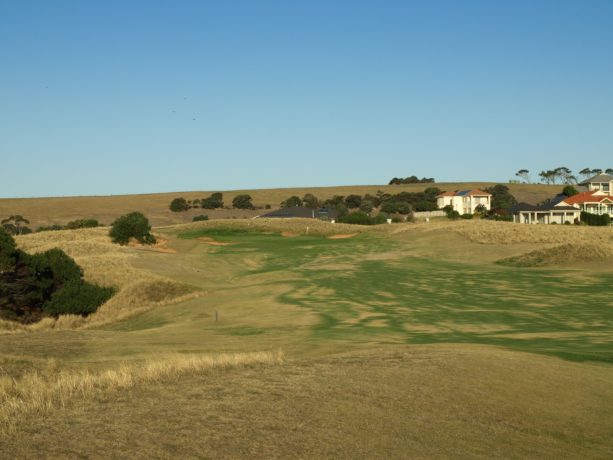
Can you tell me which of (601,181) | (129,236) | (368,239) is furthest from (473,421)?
(601,181)

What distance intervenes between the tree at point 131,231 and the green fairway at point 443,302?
1103 cm

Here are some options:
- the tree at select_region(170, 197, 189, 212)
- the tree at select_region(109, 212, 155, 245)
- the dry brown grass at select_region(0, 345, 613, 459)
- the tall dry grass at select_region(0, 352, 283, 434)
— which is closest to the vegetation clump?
the tall dry grass at select_region(0, 352, 283, 434)

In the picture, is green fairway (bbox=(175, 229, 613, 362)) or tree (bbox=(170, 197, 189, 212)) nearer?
green fairway (bbox=(175, 229, 613, 362))

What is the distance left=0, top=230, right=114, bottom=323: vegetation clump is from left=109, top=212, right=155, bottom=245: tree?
26465 mm

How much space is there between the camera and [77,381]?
Result: 542 inches

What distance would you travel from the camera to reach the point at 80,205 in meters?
168

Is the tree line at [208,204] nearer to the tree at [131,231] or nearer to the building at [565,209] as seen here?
the building at [565,209]

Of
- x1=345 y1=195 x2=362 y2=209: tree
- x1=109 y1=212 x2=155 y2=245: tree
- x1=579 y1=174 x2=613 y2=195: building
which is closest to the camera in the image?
x1=109 y1=212 x2=155 y2=245: tree

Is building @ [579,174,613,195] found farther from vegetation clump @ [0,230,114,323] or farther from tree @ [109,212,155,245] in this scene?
vegetation clump @ [0,230,114,323]

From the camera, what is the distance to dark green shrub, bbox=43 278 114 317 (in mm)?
39656

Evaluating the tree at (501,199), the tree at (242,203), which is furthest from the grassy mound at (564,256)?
the tree at (242,203)

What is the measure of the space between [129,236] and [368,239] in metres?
25.8

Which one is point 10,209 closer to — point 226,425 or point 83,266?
point 83,266

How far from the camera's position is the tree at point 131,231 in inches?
2751
